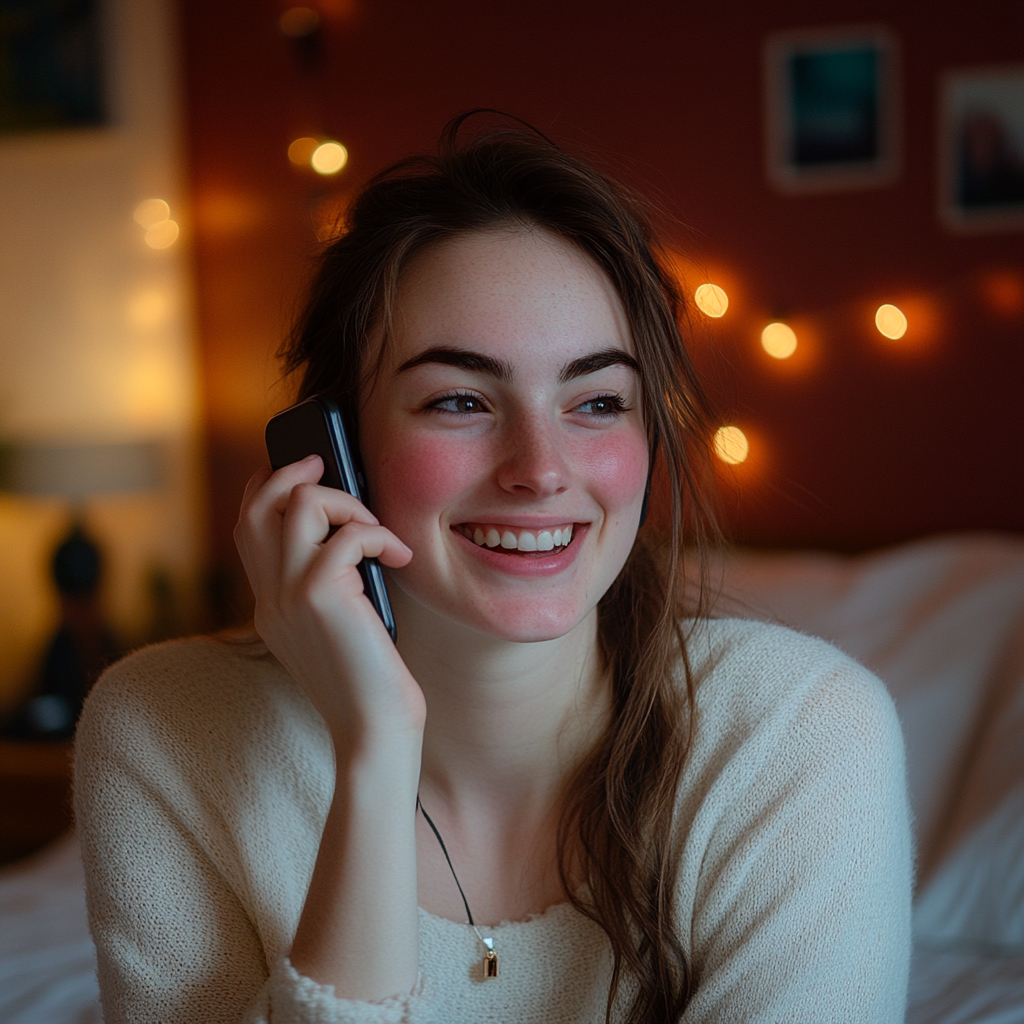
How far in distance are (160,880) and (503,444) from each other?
0.54 m

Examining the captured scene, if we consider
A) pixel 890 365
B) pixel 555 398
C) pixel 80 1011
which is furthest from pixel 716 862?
pixel 890 365

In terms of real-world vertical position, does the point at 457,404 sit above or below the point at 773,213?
below

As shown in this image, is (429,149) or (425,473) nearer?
(425,473)

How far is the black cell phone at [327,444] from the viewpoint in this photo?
3.45 ft

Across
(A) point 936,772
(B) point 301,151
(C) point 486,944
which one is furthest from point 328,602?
(B) point 301,151

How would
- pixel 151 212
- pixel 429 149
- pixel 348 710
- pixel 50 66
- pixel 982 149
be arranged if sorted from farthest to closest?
1. pixel 151 212
2. pixel 50 66
3. pixel 429 149
4. pixel 982 149
5. pixel 348 710

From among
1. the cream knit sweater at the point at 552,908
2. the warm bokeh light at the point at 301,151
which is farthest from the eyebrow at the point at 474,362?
the warm bokeh light at the point at 301,151

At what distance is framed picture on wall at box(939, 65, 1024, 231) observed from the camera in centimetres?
242

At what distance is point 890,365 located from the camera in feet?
8.43

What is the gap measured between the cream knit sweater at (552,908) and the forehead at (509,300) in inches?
16.2

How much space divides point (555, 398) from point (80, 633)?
8.52ft

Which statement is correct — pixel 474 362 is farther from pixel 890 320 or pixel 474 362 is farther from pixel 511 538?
pixel 890 320

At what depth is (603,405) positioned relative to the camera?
1107 millimetres

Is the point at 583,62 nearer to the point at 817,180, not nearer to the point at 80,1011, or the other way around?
the point at 817,180
